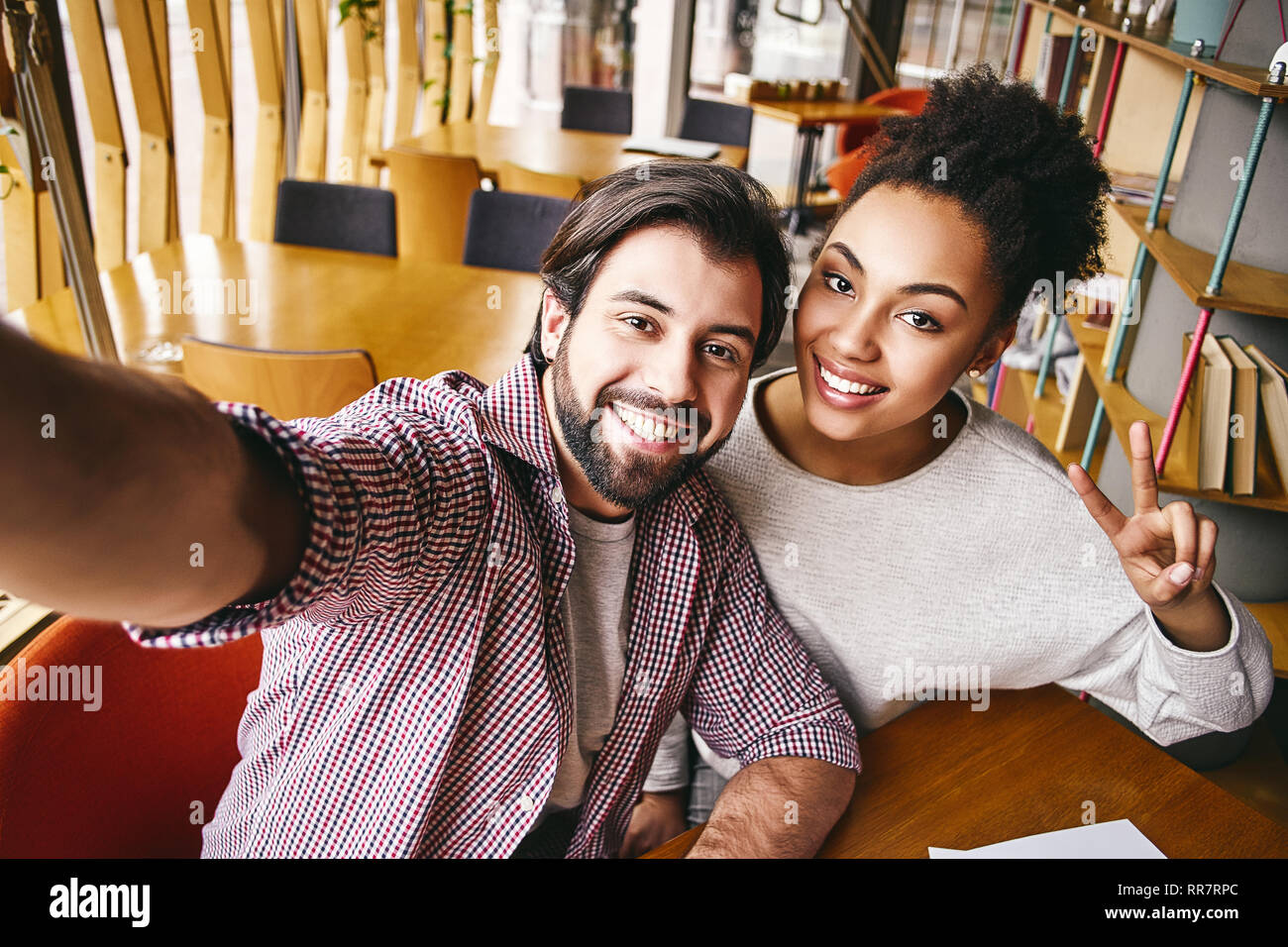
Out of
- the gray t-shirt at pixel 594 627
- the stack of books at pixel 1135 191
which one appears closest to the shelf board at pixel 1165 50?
the stack of books at pixel 1135 191

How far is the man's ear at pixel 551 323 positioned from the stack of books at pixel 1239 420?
1464mm

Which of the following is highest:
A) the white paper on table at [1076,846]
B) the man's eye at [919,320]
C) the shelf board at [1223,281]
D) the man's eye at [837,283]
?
the man's eye at [837,283]

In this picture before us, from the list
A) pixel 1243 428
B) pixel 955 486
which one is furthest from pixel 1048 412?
pixel 955 486

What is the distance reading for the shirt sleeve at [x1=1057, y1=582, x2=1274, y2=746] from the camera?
1241 millimetres

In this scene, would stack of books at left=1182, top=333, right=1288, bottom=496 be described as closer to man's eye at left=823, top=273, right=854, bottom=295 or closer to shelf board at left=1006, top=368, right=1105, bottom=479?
shelf board at left=1006, top=368, right=1105, bottom=479

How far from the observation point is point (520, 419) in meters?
1.06

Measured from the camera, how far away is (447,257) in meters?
3.74

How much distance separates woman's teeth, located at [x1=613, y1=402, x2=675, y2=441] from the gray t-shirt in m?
0.15

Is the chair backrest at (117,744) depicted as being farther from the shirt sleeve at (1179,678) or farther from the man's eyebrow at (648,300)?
the shirt sleeve at (1179,678)

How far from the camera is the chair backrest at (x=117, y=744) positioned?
993 mm

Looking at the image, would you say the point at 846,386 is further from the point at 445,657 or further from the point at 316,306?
the point at 316,306

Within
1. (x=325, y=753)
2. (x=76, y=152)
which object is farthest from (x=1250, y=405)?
(x=76, y=152)

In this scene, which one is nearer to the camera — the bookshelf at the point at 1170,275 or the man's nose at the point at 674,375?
the man's nose at the point at 674,375
